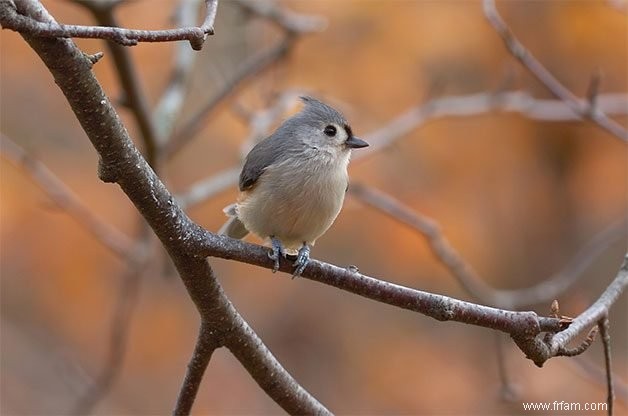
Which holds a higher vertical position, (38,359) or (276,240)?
(38,359)

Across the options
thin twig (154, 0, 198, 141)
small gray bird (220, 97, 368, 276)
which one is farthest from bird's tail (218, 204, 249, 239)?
thin twig (154, 0, 198, 141)

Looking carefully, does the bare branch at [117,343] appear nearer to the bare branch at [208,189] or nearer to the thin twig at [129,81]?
the bare branch at [208,189]

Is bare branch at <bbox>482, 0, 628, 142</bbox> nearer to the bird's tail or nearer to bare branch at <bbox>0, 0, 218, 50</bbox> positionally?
the bird's tail

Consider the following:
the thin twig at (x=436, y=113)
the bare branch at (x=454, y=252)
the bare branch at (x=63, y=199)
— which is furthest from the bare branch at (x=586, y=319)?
the bare branch at (x=63, y=199)

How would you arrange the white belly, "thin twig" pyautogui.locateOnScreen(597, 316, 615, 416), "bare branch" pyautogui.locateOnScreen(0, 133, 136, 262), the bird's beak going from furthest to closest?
1. "bare branch" pyautogui.locateOnScreen(0, 133, 136, 262)
2. the bird's beak
3. the white belly
4. "thin twig" pyautogui.locateOnScreen(597, 316, 615, 416)

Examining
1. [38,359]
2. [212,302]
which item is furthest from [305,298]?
[212,302]

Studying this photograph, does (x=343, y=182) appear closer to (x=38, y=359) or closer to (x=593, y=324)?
(x=593, y=324)

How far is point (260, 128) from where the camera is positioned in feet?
10.1

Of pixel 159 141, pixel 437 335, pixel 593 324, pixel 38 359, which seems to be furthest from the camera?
pixel 437 335

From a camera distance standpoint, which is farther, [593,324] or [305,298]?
[305,298]

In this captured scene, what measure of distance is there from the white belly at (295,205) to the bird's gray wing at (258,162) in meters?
0.05

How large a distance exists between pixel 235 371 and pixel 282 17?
2.07 metres

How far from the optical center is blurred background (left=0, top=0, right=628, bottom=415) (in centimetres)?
388

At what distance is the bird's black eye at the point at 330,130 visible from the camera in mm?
2133
